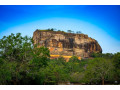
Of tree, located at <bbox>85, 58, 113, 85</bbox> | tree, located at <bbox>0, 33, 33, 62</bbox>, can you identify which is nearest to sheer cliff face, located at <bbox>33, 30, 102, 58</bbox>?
tree, located at <bbox>85, 58, 113, 85</bbox>

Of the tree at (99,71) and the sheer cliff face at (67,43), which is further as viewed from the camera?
the sheer cliff face at (67,43)

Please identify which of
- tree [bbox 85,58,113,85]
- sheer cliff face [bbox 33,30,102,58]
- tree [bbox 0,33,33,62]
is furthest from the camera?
sheer cliff face [bbox 33,30,102,58]

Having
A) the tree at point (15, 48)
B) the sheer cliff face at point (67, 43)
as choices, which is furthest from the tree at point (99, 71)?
the sheer cliff face at point (67, 43)

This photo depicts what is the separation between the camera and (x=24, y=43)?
20.3 m

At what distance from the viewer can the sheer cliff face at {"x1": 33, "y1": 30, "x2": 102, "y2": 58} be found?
256 ft

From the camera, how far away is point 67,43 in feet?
267

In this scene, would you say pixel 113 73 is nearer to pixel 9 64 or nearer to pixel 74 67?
pixel 9 64

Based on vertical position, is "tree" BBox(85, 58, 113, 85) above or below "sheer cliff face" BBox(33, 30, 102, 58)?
below

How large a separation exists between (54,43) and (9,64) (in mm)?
60801

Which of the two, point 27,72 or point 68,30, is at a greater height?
point 68,30

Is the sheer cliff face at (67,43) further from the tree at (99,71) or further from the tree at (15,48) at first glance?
the tree at (15,48)

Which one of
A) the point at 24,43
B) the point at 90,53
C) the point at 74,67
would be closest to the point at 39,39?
the point at 90,53

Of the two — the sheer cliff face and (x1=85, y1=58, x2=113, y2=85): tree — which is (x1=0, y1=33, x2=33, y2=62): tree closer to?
(x1=85, y1=58, x2=113, y2=85): tree

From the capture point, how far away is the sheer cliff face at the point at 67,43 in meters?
78.2
